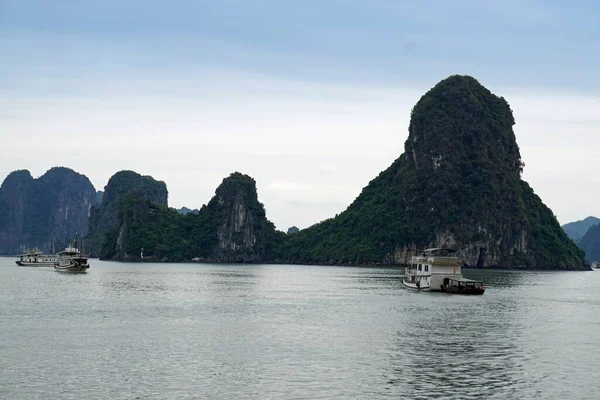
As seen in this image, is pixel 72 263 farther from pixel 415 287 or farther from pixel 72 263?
pixel 415 287

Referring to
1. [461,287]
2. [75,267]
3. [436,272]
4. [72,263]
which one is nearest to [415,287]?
[436,272]

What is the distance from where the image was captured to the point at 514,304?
92.6 metres

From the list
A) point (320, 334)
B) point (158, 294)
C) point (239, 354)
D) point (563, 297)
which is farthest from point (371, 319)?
point (563, 297)

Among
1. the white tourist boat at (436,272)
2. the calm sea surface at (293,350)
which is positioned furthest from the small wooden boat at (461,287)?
the calm sea surface at (293,350)

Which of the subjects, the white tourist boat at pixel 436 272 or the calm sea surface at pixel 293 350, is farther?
the white tourist boat at pixel 436 272

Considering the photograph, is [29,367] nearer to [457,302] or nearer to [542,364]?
[542,364]

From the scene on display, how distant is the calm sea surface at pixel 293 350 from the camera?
37812 millimetres

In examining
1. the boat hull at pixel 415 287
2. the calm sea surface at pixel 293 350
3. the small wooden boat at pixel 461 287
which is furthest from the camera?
the boat hull at pixel 415 287

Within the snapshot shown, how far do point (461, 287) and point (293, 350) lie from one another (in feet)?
201

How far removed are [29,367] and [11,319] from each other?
25.7 m

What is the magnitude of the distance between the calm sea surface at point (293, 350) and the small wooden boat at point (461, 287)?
1486cm

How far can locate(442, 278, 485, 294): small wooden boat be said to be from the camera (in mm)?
105756

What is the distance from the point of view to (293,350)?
1965 inches

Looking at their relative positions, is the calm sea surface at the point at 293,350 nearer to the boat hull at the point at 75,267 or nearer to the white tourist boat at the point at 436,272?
the white tourist boat at the point at 436,272
